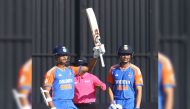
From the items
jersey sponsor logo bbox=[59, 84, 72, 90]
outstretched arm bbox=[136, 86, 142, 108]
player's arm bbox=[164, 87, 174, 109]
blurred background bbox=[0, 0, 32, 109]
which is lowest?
player's arm bbox=[164, 87, 174, 109]

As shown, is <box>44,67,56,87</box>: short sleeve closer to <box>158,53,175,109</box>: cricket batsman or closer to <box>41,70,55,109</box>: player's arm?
<box>41,70,55,109</box>: player's arm

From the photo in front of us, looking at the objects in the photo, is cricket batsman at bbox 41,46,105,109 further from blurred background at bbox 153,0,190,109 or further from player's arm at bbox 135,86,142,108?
blurred background at bbox 153,0,190,109

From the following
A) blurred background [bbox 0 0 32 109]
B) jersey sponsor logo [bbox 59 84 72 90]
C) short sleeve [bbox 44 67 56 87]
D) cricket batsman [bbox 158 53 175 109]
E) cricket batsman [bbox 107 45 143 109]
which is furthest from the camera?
cricket batsman [bbox 158 53 175 109]

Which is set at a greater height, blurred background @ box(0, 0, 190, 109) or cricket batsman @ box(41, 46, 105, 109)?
blurred background @ box(0, 0, 190, 109)

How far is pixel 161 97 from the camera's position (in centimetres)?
973

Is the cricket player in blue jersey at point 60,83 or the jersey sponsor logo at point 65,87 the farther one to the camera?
the jersey sponsor logo at point 65,87

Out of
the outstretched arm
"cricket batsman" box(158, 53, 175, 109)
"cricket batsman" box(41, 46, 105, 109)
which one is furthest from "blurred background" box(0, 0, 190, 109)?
the outstretched arm

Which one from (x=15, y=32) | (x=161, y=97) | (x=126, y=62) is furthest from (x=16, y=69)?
(x=161, y=97)

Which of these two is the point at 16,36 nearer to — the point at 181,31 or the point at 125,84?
the point at 125,84

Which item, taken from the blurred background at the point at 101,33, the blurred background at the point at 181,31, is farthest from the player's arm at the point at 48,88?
the blurred background at the point at 101,33

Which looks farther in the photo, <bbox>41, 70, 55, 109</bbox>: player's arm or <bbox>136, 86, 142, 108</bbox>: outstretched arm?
<bbox>136, 86, 142, 108</bbox>: outstretched arm

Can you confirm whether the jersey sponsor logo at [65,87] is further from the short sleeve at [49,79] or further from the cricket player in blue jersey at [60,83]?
the short sleeve at [49,79]

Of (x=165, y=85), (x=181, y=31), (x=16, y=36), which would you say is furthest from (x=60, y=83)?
(x=165, y=85)

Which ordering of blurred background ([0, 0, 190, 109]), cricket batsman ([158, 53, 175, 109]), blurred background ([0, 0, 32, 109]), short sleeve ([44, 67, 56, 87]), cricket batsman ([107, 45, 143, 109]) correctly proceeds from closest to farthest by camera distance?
blurred background ([0, 0, 32, 109]) < short sleeve ([44, 67, 56, 87]) < cricket batsman ([107, 45, 143, 109]) < cricket batsman ([158, 53, 175, 109]) < blurred background ([0, 0, 190, 109])
